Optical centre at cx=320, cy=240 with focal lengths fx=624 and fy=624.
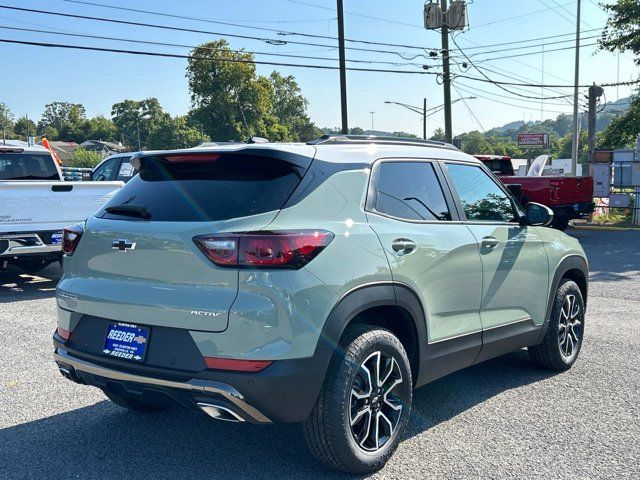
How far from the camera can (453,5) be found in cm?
2500

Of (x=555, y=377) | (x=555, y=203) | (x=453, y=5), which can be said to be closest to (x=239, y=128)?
(x=453, y=5)

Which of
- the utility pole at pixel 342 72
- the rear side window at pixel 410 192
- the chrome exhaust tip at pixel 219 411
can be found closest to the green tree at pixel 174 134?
the utility pole at pixel 342 72

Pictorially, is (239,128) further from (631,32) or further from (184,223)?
(184,223)

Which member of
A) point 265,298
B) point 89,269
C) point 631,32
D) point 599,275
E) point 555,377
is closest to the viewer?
point 265,298

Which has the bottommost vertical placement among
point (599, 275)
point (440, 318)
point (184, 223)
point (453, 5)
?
point (599, 275)

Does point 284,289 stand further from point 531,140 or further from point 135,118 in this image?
point 135,118

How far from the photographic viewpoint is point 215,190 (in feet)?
10.8

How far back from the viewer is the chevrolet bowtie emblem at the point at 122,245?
329 centimetres

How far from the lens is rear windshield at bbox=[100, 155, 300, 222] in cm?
315

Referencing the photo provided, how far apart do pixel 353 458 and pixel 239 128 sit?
2896 inches

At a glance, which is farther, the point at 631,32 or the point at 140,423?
the point at 631,32

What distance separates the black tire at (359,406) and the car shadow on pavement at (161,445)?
0.21 m

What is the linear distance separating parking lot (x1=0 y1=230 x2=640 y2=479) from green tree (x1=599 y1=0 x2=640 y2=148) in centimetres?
2194

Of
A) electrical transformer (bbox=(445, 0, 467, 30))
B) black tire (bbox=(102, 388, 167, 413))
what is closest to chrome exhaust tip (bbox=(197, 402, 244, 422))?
black tire (bbox=(102, 388, 167, 413))
